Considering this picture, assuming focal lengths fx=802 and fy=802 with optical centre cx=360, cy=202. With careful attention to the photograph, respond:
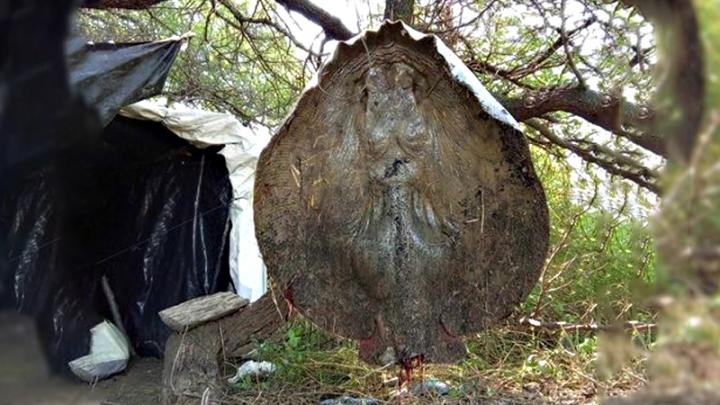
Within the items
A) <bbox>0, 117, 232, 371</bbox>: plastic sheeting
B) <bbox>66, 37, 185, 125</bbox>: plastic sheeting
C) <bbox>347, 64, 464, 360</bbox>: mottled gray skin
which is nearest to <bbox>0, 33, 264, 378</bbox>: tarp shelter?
<bbox>0, 117, 232, 371</bbox>: plastic sheeting

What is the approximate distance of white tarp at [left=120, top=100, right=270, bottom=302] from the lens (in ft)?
15.3

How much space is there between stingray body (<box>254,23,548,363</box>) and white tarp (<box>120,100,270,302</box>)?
67.1 inches

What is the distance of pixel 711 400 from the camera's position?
2.04 feet

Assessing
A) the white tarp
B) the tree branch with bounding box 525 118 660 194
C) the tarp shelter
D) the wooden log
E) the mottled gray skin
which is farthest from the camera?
the white tarp

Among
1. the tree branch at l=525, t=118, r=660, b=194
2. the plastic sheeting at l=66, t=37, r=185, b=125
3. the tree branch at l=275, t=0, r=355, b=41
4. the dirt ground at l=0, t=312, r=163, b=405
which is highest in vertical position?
the tree branch at l=275, t=0, r=355, b=41

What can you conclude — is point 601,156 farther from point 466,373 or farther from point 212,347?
point 212,347

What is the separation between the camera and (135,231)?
15.9ft

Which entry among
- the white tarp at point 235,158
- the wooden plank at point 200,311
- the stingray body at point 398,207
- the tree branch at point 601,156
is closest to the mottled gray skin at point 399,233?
the stingray body at point 398,207

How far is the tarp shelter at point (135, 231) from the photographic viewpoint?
444cm

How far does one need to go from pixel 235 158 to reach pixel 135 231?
754mm

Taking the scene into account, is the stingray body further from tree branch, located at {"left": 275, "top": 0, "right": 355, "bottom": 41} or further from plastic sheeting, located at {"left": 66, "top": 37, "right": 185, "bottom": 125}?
tree branch, located at {"left": 275, "top": 0, "right": 355, "bottom": 41}

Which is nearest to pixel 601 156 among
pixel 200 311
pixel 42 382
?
pixel 200 311

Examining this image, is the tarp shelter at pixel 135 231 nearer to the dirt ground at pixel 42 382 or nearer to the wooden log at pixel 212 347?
the dirt ground at pixel 42 382

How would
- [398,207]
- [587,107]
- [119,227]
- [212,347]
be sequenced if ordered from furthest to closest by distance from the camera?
[119,227] → [587,107] → [212,347] → [398,207]
